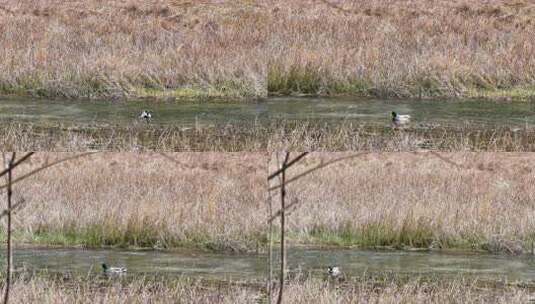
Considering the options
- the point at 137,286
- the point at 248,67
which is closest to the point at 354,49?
the point at 248,67

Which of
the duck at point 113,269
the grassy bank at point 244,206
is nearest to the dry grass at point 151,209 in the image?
the grassy bank at point 244,206

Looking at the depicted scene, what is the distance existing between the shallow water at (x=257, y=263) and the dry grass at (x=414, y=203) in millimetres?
175

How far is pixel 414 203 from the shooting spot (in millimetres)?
10102

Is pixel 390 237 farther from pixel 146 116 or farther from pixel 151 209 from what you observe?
pixel 146 116

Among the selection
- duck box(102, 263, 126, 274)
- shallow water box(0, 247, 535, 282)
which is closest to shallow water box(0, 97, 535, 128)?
shallow water box(0, 247, 535, 282)

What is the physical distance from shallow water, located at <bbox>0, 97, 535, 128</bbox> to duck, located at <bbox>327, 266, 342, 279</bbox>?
10.9ft

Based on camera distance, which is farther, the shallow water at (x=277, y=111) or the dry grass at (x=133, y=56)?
the dry grass at (x=133, y=56)

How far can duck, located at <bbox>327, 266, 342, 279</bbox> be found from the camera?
8.79 meters

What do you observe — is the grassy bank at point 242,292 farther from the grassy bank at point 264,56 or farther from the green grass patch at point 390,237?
the grassy bank at point 264,56

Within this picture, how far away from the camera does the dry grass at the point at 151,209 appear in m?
8.73

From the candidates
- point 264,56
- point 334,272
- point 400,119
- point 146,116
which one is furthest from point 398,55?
point 334,272

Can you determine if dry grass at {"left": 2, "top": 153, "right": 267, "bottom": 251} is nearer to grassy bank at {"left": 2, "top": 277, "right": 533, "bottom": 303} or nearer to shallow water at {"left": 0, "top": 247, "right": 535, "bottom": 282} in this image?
shallow water at {"left": 0, "top": 247, "right": 535, "bottom": 282}

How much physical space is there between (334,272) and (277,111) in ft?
13.5

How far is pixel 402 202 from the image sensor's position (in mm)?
10023
